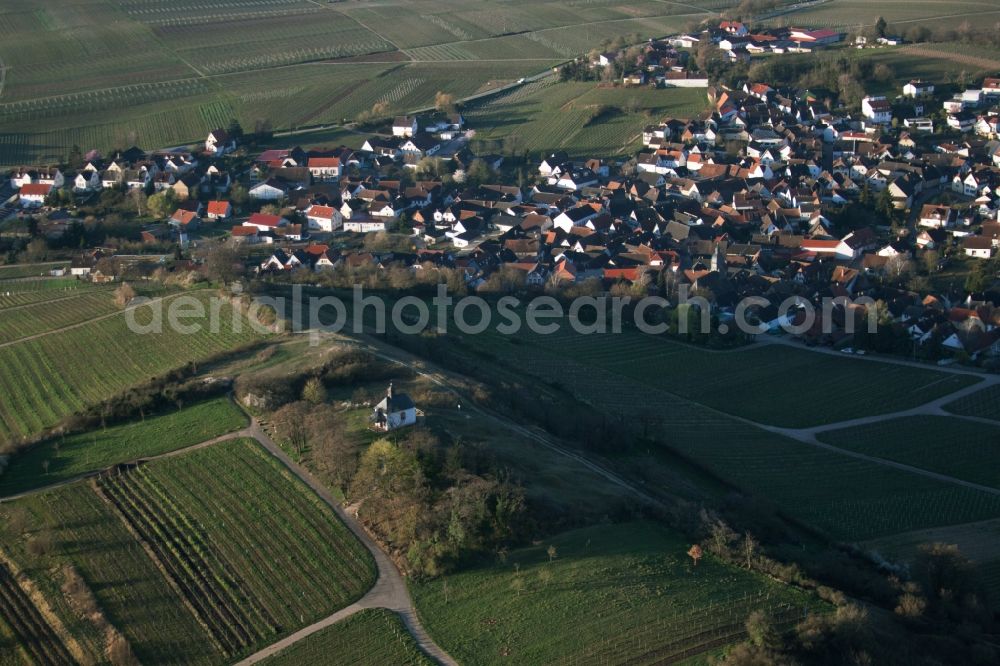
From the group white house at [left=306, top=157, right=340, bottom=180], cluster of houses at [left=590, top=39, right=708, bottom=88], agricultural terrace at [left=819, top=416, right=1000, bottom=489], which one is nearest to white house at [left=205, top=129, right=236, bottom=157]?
white house at [left=306, top=157, right=340, bottom=180]

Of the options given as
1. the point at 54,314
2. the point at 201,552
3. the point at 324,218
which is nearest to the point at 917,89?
the point at 324,218

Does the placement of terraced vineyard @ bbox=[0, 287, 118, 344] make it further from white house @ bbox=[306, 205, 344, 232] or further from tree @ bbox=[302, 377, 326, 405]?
white house @ bbox=[306, 205, 344, 232]

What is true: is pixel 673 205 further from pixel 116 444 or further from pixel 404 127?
pixel 116 444

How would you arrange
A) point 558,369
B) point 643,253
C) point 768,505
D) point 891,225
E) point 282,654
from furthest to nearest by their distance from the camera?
point 891,225 → point 643,253 → point 558,369 → point 768,505 → point 282,654

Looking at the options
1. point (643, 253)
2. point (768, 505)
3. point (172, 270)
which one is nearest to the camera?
point (768, 505)

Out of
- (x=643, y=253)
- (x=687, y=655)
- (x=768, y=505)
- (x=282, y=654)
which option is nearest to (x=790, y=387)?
(x=768, y=505)

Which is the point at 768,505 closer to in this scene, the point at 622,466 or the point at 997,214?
the point at 622,466
